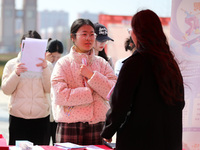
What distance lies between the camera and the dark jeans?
308 centimetres

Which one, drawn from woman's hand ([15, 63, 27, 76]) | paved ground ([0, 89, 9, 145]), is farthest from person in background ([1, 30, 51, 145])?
paved ground ([0, 89, 9, 145])

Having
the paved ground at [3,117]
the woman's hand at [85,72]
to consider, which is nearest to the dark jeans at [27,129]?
the woman's hand at [85,72]

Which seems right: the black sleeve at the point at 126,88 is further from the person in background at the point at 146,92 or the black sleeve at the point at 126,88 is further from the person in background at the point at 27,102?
the person in background at the point at 27,102

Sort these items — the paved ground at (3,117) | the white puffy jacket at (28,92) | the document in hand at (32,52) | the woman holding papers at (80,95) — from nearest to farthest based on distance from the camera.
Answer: the woman holding papers at (80,95), the document in hand at (32,52), the white puffy jacket at (28,92), the paved ground at (3,117)

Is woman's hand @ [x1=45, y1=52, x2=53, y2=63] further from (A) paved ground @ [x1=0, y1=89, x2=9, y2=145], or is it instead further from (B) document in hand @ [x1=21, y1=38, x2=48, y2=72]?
(A) paved ground @ [x1=0, y1=89, x2=9, y2=145]

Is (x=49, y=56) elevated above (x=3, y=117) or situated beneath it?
elevated above

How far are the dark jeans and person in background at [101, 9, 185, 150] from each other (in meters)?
1.53

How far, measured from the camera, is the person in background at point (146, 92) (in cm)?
168

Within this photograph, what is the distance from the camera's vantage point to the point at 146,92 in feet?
5.52

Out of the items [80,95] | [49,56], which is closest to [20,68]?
[80,95]

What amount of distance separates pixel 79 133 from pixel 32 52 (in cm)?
82

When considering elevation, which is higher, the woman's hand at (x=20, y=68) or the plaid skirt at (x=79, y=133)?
the woman's hand at (x=20, y=68)

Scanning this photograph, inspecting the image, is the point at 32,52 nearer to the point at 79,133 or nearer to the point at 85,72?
the point at 85,72

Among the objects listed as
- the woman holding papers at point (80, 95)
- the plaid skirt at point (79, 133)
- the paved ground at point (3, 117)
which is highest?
the woman holding papers at point (80, 95)
